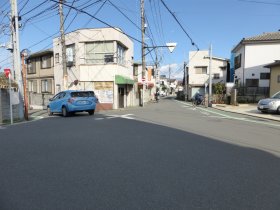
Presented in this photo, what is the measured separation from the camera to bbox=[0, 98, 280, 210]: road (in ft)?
12.0

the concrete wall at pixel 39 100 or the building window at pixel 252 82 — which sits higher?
the building window at pixel 252 82

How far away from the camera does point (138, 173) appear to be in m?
4.77

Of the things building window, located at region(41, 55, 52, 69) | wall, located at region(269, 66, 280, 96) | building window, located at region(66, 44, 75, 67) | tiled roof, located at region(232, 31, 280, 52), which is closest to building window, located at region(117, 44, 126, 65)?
building window, located at region(66, 44, 75, 67)

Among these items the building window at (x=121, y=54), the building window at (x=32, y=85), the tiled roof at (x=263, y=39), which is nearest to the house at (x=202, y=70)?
the tiled roof at (x=263, y=39)

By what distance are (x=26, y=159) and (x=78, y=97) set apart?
977 cm

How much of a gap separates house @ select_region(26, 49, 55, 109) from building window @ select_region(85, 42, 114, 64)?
5842 millimetres

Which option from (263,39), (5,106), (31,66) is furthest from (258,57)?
(5,106)

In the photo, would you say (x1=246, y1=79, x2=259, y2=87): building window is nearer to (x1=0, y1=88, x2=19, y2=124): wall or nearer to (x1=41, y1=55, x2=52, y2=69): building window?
(x1=41, y1=55, x2=52, y2=69): building window

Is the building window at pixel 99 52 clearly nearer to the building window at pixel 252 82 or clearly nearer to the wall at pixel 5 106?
the wall at pixel 5 106

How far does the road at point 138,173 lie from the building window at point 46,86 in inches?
831

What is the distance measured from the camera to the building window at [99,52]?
23297mm

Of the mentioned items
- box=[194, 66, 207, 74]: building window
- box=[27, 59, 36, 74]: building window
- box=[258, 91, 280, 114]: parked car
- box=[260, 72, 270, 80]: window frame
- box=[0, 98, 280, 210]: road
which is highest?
box=[194, 66, 207, 74]: building window

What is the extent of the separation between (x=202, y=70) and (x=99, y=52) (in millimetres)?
29232

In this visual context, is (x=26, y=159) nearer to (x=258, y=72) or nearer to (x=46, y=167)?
(x=46, y=167)
